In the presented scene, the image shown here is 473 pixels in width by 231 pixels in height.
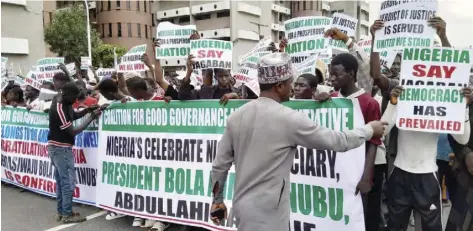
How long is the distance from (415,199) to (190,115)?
265 cm

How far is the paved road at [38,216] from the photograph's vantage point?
18.1 feet

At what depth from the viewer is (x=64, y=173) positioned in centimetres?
564

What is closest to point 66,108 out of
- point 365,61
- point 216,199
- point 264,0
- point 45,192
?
point 45,192

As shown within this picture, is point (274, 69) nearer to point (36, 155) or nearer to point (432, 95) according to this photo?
point (432, 95)

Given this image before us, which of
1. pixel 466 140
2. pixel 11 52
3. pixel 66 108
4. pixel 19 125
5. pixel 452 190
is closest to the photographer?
pixel 466 140

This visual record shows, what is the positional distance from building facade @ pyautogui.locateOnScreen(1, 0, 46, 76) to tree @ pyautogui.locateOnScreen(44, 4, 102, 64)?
8.72 feet

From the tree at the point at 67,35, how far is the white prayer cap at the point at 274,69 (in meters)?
32.7

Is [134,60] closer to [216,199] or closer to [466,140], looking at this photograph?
[216,199]

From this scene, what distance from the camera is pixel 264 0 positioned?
182 ft

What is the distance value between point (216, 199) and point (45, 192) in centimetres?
505

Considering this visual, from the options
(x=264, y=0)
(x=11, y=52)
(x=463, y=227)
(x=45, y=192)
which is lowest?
(x=45, y=192)

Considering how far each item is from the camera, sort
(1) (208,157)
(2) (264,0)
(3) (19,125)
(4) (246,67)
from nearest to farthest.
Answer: (1) (208,157) < (4) (246,67) < (3) (19,125) < (2) (264,0)

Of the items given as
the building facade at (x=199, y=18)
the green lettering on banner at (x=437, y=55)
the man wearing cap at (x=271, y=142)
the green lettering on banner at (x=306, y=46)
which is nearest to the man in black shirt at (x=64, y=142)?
the green lettering on banner at (x=306, y=46)

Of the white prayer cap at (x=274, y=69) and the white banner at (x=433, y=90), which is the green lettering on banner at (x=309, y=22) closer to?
the white banner at (x=433, y=90)
